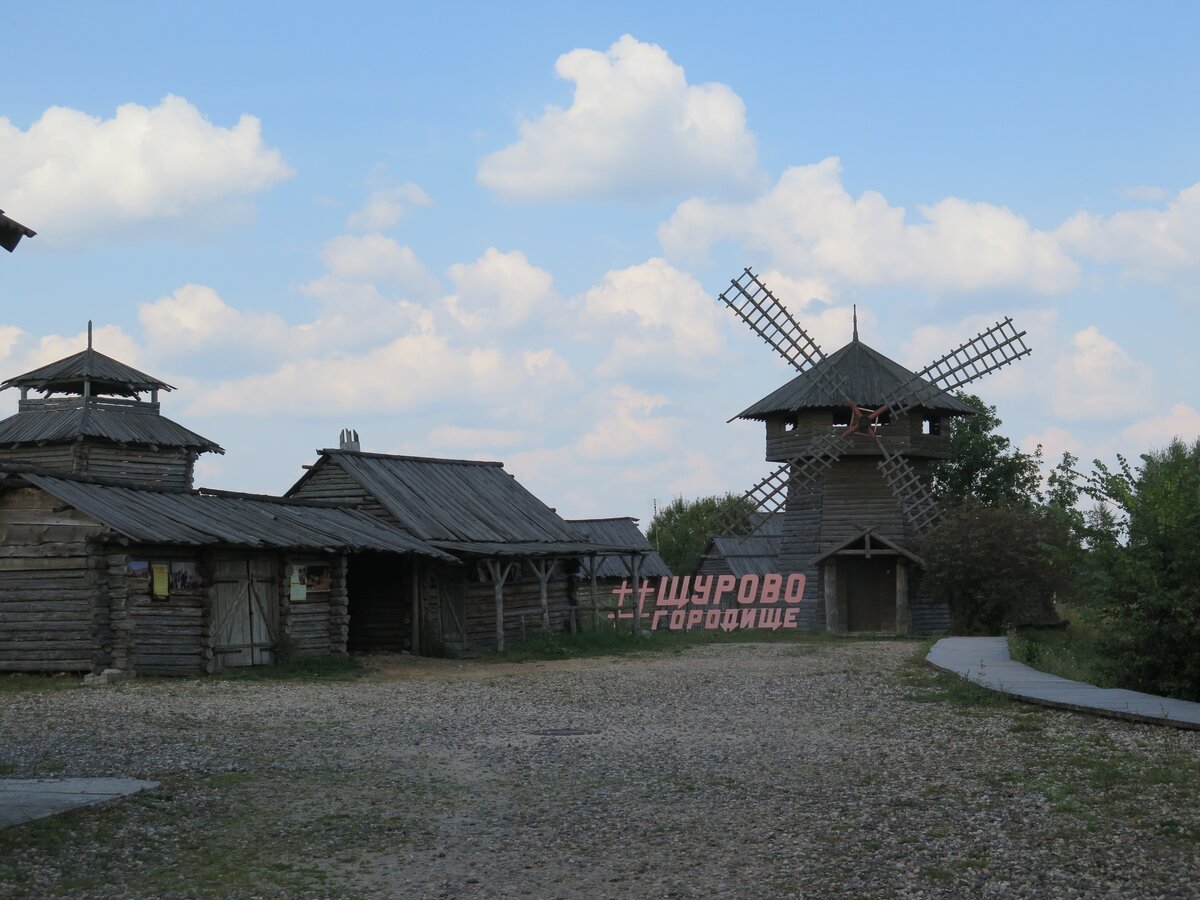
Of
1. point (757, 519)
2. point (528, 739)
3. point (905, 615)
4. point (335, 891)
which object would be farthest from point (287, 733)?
point (757, 519)

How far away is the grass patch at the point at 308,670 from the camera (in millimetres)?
24891

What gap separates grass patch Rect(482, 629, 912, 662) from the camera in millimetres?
31841

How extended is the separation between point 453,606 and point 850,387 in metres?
17.8

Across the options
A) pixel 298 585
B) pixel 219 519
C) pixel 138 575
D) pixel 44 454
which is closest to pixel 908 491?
pixel 298 585

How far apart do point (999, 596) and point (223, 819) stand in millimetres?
30323

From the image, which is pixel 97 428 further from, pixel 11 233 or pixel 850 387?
pixel 11 233

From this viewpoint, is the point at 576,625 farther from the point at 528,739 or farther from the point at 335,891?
the point at 335,891

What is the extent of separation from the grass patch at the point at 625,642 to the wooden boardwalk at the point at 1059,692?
9543mm

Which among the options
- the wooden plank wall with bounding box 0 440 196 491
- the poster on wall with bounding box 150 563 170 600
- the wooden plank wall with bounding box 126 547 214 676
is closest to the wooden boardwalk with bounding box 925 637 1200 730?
the wooden plank wall with bounding box 126 547 214 676

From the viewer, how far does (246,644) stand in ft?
85.2

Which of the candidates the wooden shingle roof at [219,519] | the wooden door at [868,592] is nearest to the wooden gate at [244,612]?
the wooden shingle roof at [219,519]

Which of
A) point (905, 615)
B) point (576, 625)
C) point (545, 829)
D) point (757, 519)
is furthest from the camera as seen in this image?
point (757, 519)

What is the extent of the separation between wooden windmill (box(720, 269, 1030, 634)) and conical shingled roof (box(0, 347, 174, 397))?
25827 millimetres

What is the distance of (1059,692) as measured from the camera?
1744 centimetres
